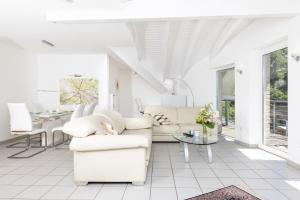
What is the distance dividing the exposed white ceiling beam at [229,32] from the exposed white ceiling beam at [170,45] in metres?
1.25

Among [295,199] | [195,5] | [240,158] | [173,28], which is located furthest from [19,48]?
[295,199]

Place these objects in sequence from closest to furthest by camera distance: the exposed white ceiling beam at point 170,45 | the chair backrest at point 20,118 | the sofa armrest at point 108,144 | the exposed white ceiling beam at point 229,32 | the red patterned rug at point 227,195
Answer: the red patterned rug at point 227,195, the sofa armrest at point 108,144, the chair backrest at point 20,118, the exposed white ceiling beam at point 170,45, the exposed white ceiling beam at point 229,32

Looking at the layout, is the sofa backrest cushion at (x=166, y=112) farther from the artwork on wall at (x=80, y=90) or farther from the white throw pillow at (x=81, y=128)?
the white throw pillow at (x=81, y=128)

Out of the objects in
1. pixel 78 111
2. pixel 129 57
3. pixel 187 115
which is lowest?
pixel 187 115

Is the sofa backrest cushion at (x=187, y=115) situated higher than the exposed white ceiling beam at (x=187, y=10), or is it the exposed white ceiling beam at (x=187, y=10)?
the exposed white ceiling beam at (x=187, y=10)

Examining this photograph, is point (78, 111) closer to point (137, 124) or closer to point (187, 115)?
point (137, 124)

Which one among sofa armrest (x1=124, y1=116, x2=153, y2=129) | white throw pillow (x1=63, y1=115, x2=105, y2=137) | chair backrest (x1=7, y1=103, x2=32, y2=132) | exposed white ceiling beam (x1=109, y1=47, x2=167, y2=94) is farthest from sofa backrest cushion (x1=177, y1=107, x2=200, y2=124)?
chair backrest (x1=7, y1=103, x2=32, y2=132)

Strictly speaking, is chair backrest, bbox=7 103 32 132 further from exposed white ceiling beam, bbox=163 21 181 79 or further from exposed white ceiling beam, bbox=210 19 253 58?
exposed white ceiling beam, bbox=210 19 253 58

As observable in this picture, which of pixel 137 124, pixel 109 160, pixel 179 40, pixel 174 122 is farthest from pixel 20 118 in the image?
pixel 179 40

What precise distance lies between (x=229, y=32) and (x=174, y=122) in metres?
2.60

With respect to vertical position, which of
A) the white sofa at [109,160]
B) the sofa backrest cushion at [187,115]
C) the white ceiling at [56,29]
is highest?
the white ceiling at [56,29]

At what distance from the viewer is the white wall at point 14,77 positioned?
233 inches

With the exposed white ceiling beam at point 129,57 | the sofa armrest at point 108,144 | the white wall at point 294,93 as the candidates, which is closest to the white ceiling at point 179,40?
the exposed white ceiling beam at point 129,57

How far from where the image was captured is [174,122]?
6.12 metres
